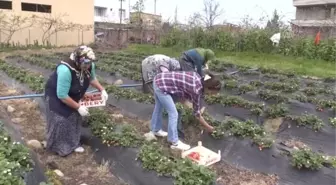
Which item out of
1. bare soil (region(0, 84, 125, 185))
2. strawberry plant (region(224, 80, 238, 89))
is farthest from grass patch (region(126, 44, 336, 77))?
bare soil (region(0, 84, 125, 185))

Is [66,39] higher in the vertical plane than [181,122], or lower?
higher

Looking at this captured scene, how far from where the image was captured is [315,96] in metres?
5.92

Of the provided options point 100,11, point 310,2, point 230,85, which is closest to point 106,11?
point 100,11

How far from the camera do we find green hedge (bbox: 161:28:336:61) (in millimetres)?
10820

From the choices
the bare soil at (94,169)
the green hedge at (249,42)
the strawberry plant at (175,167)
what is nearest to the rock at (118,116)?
the bare soil at (94,169)

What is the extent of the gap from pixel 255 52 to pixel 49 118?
388 inches

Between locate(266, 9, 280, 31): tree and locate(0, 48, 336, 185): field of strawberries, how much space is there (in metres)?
6.85

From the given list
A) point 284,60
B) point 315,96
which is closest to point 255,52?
point 284,60

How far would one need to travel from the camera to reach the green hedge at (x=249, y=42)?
10820 mm

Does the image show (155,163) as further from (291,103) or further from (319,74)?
(319,74)

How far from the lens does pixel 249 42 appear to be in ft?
41.2

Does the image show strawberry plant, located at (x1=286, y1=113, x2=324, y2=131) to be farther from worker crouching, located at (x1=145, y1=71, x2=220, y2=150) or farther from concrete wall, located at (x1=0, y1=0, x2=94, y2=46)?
concrete wall, located at (x1=0, y1=0, x2=94, y2=46)

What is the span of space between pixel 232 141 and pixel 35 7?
15.3 meters

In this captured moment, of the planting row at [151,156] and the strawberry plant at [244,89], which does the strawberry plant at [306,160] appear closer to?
the planting row at [151,156]
